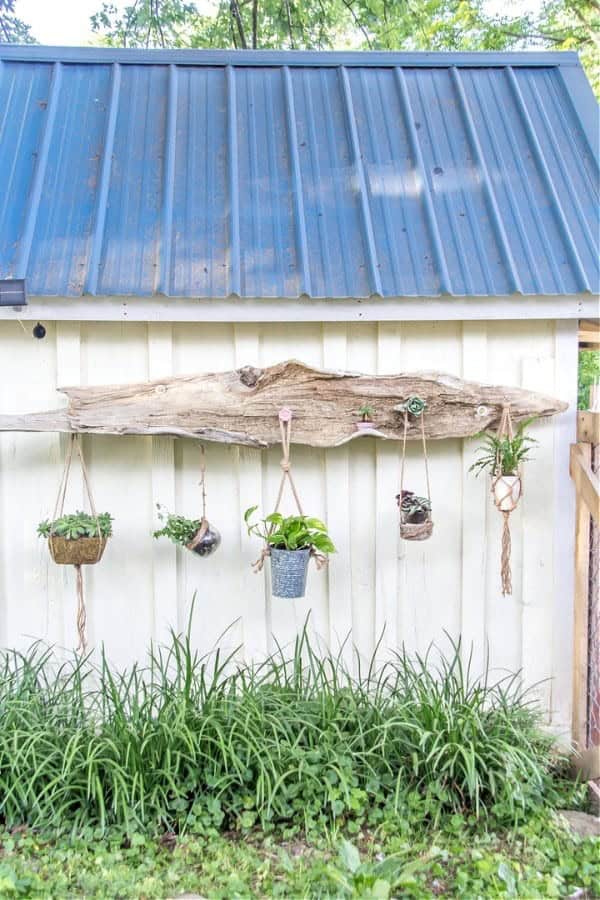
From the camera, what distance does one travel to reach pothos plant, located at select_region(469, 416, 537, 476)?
254 centimetres

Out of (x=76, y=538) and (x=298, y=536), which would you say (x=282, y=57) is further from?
(x=76, y=538)

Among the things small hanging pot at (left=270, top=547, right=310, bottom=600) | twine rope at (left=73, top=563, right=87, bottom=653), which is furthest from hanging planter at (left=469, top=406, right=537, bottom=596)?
twine rope at (left=73, top=563, right=87, bottom=653)

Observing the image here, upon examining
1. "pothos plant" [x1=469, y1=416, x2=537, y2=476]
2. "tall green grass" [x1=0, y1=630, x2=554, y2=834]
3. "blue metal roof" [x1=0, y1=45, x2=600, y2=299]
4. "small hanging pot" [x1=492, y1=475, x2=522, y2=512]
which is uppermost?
"blue metal roof" [x1=0, y1=45, x2=600, y2=299]

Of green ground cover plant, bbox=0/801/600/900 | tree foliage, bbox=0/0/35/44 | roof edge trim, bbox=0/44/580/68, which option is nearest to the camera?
green ground cover plant, bbox=0/801/600/900

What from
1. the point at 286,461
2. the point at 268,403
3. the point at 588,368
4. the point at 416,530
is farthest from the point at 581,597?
the point at 588,368

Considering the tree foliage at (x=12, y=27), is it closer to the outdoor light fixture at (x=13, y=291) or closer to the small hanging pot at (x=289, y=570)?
the outdoor light fixture at (x=13, y=291)

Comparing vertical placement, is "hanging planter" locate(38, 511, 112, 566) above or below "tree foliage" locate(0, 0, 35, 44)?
below

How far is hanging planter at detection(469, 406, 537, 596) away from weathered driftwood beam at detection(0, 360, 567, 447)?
104 mm

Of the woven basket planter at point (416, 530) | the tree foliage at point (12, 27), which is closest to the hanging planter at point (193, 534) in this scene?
the woven basket planter at point (416, 530)

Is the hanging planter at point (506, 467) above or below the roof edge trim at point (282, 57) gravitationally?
below

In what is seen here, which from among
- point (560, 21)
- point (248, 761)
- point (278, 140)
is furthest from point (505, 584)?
point (560, 21)

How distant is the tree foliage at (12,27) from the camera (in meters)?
6.25

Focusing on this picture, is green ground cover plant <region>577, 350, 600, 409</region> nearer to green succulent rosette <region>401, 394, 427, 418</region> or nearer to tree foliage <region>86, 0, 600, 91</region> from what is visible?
tree foliage <region>86, 0, 600, 91</region>

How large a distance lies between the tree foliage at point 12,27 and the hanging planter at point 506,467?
6620mm
